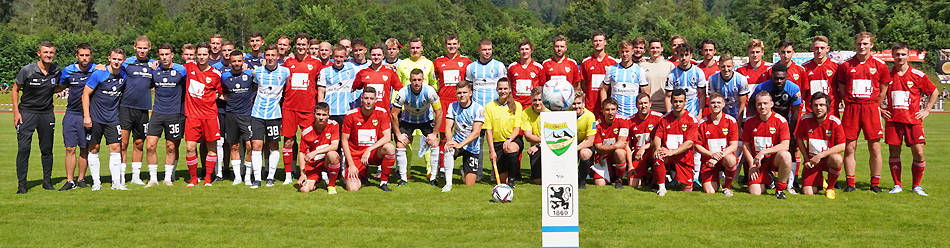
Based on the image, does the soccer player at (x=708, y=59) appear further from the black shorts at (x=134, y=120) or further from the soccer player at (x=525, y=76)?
the black shorts at (x=134, y=120)

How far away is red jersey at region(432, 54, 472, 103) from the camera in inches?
393

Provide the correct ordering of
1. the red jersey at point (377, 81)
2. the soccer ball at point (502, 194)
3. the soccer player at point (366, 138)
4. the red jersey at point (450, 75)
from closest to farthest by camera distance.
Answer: the soccer ball at point (502, 194), the soccer player at point (366, 138), the red jersey at point (377, 81), the red jersey at point (450, 75)

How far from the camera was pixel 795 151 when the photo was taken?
8773mm

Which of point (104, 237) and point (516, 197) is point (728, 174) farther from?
point (104, 237)

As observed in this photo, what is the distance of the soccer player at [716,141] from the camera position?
825cm

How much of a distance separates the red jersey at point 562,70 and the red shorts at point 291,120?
10.2 feet

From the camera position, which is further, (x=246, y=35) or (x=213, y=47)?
(x=246, y=35)

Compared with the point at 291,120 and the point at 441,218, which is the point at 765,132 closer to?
the point at 441,218

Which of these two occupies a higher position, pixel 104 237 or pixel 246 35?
pixel 246 35

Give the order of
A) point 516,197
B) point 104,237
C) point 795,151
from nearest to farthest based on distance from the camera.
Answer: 1. point 104,237
2. point 516,197
3. point 795,151

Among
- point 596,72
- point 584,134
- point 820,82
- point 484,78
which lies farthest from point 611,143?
point 820,82

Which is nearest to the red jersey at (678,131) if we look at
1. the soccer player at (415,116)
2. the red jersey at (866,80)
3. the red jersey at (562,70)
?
the red jersey at (562,70)

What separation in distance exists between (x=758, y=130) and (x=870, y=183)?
183 cm

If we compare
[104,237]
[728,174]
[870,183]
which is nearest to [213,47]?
[104,237]
